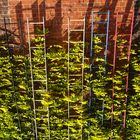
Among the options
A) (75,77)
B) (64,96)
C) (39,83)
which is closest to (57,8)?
(75,77)

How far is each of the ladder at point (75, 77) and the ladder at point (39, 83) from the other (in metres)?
0.39

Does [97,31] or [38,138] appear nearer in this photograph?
[97,31]

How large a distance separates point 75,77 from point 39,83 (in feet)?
1.95

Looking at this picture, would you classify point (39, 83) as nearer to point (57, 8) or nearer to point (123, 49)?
point (57, 8)

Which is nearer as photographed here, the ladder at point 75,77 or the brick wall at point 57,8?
the brick wall at point 57,8

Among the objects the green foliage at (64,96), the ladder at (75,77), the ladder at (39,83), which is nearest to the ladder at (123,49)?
the green foliage at (64,96)

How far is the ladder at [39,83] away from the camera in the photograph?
15.1 feet

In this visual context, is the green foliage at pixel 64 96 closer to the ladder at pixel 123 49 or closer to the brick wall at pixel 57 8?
the ladder at pixel 123 49

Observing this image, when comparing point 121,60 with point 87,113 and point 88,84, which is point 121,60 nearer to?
point 88,84

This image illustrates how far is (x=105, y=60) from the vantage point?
15.4ft

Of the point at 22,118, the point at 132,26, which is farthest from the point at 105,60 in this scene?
the point at 22,118

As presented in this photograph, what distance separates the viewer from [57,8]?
177 inches

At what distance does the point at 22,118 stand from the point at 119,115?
1.63 meters

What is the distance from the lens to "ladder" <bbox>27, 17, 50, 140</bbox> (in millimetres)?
4605
